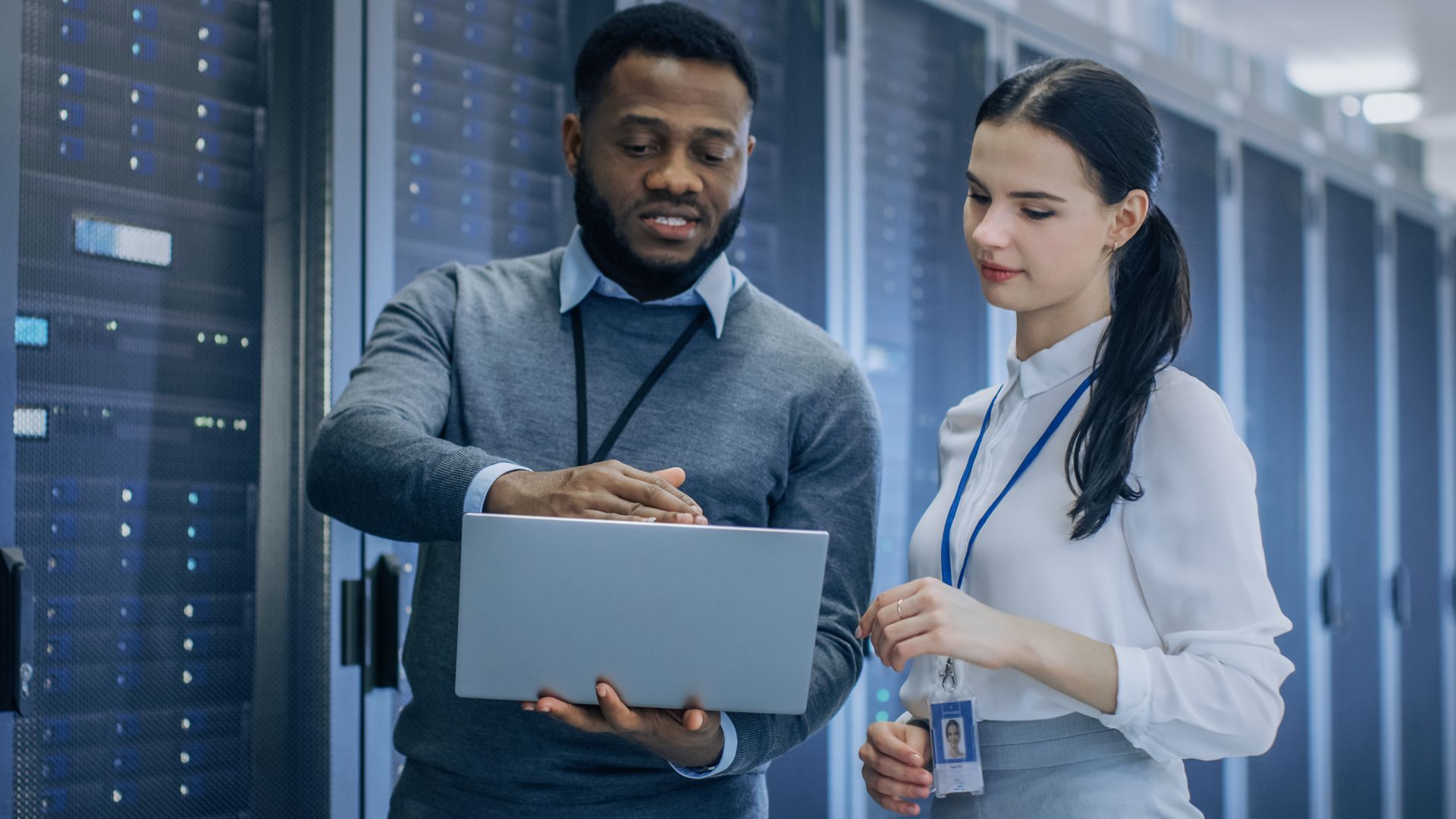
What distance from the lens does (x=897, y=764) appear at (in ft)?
4.33

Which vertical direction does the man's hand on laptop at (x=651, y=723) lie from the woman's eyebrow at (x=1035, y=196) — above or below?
below

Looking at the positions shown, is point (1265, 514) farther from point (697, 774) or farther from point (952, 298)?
point (697, 774)

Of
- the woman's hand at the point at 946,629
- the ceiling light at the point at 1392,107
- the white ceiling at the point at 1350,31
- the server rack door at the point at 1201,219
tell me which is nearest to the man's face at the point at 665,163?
the woman's hand at the point at 946,629

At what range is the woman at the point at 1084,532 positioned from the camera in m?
1.16

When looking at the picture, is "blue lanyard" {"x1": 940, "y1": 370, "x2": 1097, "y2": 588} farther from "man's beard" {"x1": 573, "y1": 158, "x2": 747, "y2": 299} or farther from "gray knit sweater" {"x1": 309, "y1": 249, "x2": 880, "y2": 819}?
"man's beard" {"x1": 573, "y1": 158, "x2": 747, "y2": 299}

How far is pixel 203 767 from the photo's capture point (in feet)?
5.75

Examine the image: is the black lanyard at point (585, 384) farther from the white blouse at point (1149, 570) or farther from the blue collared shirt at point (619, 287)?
the white blouse at point (1149, 570)

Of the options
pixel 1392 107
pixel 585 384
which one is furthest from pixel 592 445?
pixel 1392 107

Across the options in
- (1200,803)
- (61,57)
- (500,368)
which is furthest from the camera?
(1200,803)

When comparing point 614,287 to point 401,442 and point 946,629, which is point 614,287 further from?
point 946,629

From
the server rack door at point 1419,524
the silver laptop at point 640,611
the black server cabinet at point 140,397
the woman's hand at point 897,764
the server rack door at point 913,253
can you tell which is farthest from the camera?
the server rack door at point 1419,524

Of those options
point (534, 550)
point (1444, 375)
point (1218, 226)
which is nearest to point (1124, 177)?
point (534, 550)

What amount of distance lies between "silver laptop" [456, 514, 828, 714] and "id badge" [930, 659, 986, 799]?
0.19 meters

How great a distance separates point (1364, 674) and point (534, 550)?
4.26 m
